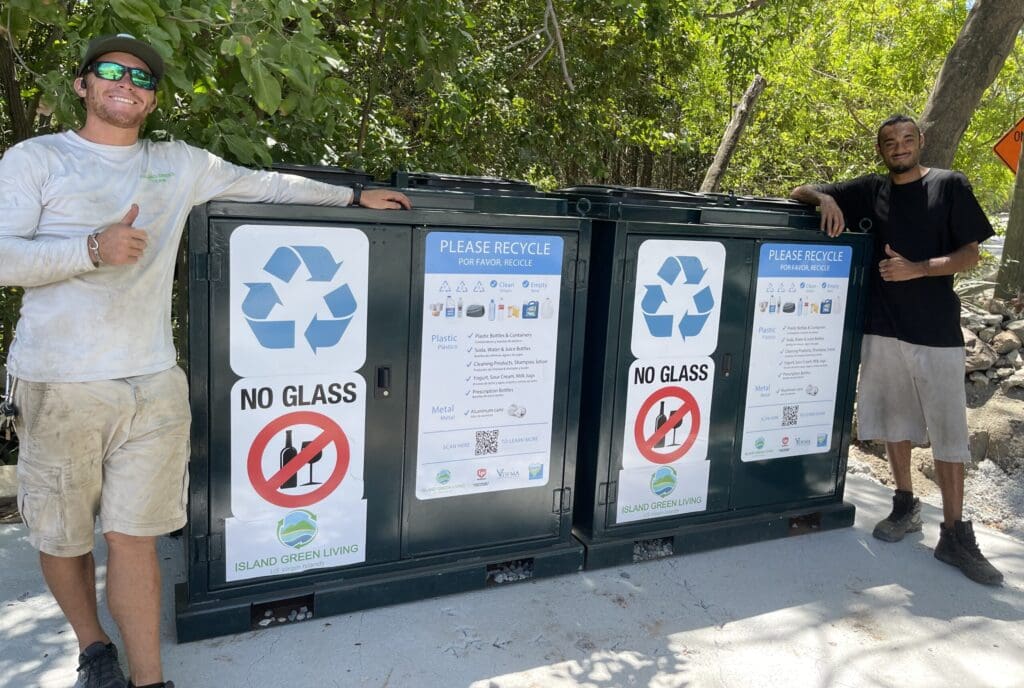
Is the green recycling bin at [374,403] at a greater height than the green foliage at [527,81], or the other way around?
the green foliage at [527,81]

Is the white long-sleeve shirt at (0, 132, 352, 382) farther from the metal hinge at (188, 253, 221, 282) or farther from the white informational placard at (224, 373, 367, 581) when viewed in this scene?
the white informational placard at (224, 373, 367, 581)

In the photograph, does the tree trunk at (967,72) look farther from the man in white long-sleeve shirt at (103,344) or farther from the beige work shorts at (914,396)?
the man in white long-sleeve shirt at (103,344)

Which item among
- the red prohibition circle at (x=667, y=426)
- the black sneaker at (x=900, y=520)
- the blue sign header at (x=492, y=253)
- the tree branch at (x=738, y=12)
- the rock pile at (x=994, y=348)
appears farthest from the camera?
the tree branch at (x=738, y=12)

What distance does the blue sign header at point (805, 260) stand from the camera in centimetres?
398

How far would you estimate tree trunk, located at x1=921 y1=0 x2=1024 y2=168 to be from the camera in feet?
16.8

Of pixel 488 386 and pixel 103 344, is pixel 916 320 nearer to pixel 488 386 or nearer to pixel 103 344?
pixel 488 386

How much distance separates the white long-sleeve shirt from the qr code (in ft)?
4.25

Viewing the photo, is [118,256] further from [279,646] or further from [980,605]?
[980,605]

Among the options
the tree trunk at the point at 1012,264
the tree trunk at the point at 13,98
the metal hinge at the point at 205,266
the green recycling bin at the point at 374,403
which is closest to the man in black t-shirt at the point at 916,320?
the green recycling bin at the point at 374,403

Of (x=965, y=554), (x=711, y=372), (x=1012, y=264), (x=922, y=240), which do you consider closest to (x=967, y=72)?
(x=922, y=240)

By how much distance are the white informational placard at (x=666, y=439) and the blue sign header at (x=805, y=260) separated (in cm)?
57

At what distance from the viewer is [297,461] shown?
3.10 meters

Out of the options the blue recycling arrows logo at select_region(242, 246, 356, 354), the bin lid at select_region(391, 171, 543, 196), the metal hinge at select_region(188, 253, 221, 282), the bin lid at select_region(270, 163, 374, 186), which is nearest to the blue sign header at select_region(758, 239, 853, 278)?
the bin lid at select_region(391, 171, 543, 196)

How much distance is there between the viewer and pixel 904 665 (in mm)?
3162
